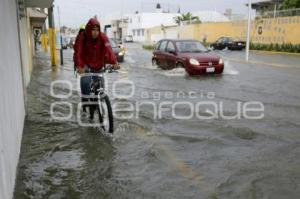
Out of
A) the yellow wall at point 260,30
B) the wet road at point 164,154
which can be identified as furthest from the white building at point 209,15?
the wet road at point 164,154

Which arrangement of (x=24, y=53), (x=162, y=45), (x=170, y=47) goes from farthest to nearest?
(x=162, y=45)
(x=170, y=47)
(x=24, y=53)

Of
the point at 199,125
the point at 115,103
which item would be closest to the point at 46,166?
the point at 199,125

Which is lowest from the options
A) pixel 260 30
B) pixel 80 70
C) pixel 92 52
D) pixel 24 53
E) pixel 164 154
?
pixel 164 154

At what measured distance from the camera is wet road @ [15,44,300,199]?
4.54m

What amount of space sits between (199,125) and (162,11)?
87759 mm

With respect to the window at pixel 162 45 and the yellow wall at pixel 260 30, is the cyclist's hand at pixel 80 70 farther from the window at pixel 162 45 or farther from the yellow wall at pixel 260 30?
the yellow wall at pixel 260 30

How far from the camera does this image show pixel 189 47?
16812mm

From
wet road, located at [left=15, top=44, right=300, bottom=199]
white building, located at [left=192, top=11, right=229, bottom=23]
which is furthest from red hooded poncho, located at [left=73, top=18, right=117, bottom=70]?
white building, located at [left=192, top=11, right=229, bottom=23]

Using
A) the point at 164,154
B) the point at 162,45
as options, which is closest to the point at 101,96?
the point at 164,154

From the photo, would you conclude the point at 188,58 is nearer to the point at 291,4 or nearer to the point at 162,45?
the point at 162,45

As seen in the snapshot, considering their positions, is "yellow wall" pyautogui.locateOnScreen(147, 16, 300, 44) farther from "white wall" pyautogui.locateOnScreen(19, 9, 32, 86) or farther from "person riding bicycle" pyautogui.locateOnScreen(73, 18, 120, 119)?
"person riding bicycle" pyautogui.locateOnScreen(73, 18, 120, 119)

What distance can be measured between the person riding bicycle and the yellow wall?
3120cm

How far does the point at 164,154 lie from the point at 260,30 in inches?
1490

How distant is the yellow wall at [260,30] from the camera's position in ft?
117
